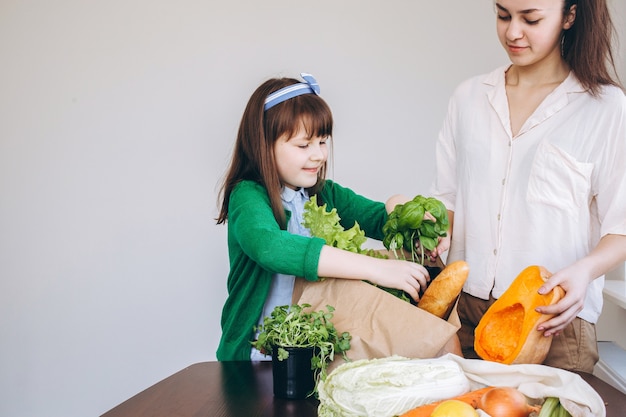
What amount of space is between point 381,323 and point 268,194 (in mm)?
618

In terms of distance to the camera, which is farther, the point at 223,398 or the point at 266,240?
the point at 266,240

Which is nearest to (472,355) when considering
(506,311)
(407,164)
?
(506,311)

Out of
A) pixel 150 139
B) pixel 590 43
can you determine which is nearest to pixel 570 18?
pixel 590 43

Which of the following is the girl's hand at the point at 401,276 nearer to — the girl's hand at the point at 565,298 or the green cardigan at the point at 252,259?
the green cardigan at the point at 252,259

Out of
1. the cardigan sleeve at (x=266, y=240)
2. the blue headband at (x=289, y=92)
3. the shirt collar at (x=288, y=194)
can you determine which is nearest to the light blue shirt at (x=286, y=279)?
the shirt collar at (x=288, y=194)

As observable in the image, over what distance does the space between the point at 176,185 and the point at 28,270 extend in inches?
32.5

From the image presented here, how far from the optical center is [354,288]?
1.44 meters

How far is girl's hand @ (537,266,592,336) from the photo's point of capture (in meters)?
1.39

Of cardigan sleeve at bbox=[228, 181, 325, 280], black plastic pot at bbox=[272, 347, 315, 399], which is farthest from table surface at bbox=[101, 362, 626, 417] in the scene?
cardigan sleeve at bbox=[228, 181, 325, 280]

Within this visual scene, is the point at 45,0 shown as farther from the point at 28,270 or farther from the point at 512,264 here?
the point at 512,264

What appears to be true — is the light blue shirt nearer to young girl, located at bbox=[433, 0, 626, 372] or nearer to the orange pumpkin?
young girl, located at bbox=[433, 0, 626, 372]

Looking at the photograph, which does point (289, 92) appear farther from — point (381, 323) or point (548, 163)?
point (381, 323)

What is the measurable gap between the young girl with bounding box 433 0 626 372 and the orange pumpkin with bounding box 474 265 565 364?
0.15m

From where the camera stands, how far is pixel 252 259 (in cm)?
174
